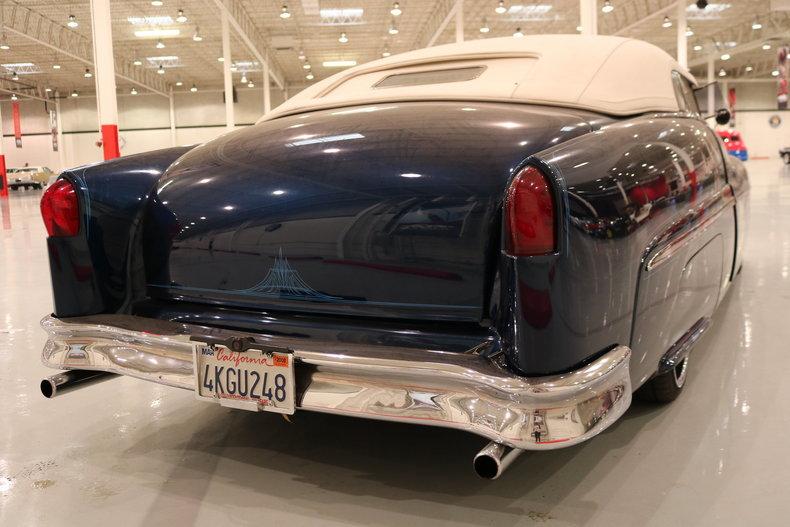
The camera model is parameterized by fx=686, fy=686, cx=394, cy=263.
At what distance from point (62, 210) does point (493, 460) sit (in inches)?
60.2

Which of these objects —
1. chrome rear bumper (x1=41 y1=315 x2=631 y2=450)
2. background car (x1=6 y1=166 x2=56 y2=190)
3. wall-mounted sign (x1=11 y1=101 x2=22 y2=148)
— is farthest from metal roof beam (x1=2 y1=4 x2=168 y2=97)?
chrome rear bumper (x1=41 y1=315 x2=631 y2=450)

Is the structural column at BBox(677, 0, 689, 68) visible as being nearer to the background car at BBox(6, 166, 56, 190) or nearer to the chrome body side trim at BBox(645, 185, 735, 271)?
the chrome body side trim at BBox(645, 185, 735, 271)

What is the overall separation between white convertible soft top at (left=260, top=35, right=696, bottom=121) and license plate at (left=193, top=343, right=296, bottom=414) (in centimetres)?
111

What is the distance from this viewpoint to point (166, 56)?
89.1 ft

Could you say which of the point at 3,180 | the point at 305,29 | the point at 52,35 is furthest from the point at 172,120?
the point at 305,29

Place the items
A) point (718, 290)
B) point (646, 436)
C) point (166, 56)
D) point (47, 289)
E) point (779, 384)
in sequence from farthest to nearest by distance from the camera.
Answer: point (166, 56) → point (47, 289) → point (718, 290) → point (779, 384) → point (646, 436)

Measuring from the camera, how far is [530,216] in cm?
154

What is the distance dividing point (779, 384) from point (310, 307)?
1.89 m

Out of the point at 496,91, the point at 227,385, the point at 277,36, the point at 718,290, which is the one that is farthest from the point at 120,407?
the point at 277,36

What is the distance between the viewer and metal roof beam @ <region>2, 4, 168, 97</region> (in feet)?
62.2

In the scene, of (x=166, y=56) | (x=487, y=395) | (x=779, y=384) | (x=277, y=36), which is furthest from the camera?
(x=166, y=56)

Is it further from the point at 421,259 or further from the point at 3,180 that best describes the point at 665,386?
the point at 3,180

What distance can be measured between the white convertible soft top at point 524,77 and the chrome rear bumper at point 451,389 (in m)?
0.99

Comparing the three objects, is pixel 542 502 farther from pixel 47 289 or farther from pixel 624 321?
pixel 47 289
